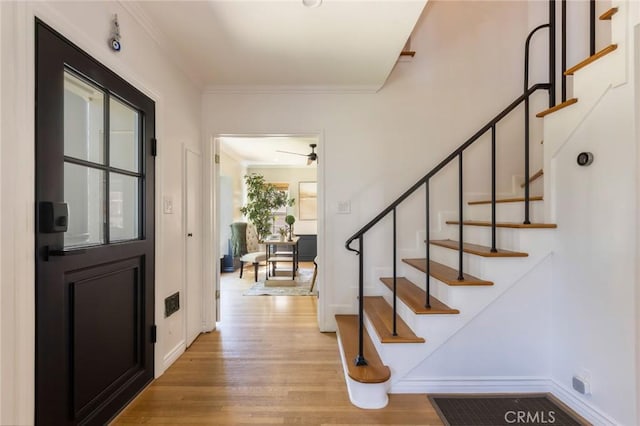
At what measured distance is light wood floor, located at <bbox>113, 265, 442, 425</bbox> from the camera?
5.33 feet

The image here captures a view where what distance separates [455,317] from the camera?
181cm

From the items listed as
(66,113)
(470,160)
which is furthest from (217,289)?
(470,160)

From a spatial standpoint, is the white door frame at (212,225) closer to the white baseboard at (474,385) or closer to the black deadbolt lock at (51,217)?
the white baseboard at (474,385)

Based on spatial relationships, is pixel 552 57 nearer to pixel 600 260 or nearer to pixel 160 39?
pixel 600 260

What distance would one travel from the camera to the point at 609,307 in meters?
1.45

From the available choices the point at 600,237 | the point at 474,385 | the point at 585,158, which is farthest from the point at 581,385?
the point at 585,158

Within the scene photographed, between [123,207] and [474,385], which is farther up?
[123,207]

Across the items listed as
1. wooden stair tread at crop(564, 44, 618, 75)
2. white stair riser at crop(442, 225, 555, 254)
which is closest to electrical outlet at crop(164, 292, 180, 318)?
white stair riser at crop(442, 225, 555, 254)

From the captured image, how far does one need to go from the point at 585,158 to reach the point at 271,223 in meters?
5.49

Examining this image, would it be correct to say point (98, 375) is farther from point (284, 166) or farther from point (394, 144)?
point (284, 166)

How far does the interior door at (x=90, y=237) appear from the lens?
1.18 m

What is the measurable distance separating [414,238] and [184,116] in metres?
2.34

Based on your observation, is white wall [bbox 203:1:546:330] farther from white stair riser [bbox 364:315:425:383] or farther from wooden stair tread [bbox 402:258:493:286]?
white stair riser [bbox 364:315:425:383]

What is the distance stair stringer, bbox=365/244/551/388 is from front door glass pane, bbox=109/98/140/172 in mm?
1956
